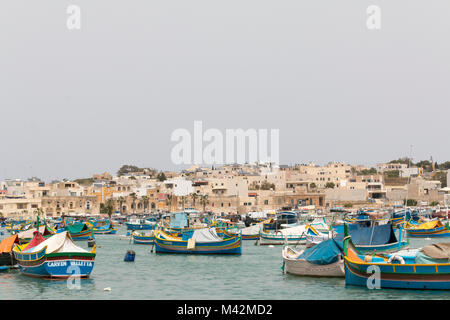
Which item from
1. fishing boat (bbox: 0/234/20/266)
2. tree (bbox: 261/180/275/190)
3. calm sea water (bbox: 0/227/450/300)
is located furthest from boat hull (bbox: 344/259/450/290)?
tree (bbox: 261/180/275/190)

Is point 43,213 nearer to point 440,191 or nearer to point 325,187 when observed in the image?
point 325,187

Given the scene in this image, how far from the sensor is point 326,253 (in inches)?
1171

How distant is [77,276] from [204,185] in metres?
98.2

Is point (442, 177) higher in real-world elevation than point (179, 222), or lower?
higher

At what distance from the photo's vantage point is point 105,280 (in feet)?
102

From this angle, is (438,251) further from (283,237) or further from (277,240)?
(277,240)

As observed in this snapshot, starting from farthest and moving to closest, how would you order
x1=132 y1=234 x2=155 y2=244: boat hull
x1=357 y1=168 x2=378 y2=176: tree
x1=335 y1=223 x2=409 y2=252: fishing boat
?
x1=357 y1=168 x2=378 y2=176: tree
x1=132 y1=234 x2=155 y2=244: boat hull
x1=335 y1=223 x2=409 y2=252: fishing boat

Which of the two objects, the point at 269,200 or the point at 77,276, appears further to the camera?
the point at 269,200

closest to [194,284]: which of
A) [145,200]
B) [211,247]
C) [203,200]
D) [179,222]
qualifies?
[211,247]

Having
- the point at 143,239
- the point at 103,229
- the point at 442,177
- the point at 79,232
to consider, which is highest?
the point at 442,177

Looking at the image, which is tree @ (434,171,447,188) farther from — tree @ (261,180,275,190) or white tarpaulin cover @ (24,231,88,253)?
white tarpaulin cover @ (24,231,88,253)

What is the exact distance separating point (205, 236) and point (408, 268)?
19572 mm

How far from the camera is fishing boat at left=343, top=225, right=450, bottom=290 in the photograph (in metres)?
24.4
